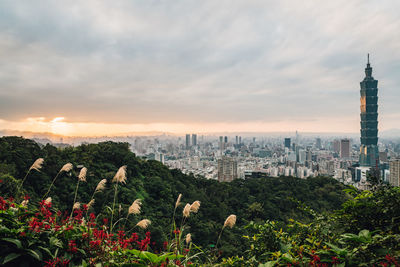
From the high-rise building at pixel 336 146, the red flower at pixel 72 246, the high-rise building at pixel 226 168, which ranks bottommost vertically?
the high-rise building at pixel 226 168

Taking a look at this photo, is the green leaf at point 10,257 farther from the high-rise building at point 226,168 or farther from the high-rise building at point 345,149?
the high-rise building at point 345,149

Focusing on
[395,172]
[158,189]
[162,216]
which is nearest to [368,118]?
[395,172]

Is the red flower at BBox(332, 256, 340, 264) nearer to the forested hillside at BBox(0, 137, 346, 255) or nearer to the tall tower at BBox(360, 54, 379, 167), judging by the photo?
the forested hillside at BBox(0, 137, 346, 255)

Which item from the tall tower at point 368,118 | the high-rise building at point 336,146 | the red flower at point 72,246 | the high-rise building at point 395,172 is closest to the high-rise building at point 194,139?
the high-rise building at point 336,146

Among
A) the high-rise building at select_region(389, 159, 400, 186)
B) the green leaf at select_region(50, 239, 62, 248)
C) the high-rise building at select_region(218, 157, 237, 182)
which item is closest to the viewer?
the green leaf at select_region(50, 239, 62, 248)

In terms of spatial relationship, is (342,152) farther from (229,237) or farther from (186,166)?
(229,237)

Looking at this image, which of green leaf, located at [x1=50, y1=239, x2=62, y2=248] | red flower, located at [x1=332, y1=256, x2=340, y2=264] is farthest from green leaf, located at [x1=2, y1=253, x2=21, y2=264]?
red flower, located at [x1=332, y1=256, x2=340, y2=264]
